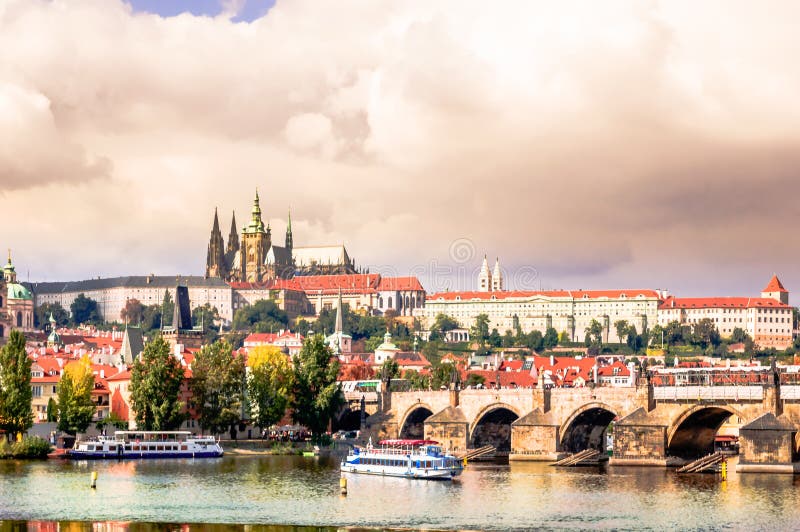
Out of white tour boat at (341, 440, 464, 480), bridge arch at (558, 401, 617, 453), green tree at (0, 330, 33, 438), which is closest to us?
white tour boat at (341, 440, 464, 480)

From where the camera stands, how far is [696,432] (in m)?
85.1

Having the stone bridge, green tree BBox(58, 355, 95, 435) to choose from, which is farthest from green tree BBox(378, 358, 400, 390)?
green tree BBox(58, 355, 95, 435)

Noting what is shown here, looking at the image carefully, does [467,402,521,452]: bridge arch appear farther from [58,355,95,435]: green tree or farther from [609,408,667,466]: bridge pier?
[58,355,95,435]: green tree

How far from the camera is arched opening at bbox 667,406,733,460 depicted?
82000mm

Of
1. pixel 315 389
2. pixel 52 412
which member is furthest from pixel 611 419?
pixel 52 412

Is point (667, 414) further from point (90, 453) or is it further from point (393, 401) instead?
point (90, 453)

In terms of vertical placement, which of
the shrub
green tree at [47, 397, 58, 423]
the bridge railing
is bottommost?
the shrub

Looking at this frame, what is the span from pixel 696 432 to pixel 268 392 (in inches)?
1228

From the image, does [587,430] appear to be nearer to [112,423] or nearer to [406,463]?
[406,463]

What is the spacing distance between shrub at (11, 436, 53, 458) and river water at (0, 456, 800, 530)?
11.0 ft

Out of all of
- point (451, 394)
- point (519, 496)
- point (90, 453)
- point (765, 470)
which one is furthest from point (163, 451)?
point (765, 470)

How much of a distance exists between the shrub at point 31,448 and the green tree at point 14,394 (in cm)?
302

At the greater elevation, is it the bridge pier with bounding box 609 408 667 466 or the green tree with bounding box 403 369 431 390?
the green tree with bounding box 403 369 431 390

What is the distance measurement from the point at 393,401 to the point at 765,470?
33267 millimetres
